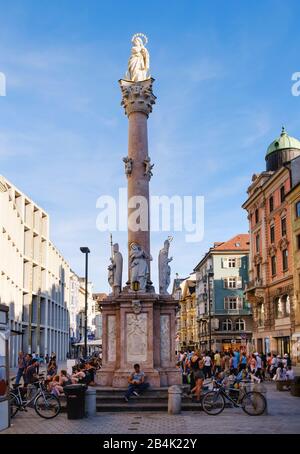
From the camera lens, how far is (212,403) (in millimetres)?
15836

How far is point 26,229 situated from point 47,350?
17.3m

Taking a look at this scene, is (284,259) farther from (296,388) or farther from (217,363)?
(296,388)

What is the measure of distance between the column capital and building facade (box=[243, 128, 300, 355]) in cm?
2759

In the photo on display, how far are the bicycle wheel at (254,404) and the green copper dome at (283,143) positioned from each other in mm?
45917

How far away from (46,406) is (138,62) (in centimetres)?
1316

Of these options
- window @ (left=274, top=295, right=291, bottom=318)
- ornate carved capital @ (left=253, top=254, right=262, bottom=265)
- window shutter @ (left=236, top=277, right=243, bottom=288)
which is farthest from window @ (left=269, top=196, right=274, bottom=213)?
window shutter @ (left=236, top=277, right=243, bottom=288)

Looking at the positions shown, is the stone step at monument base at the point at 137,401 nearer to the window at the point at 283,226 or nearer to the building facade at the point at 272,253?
the building facade at the point at 272,253

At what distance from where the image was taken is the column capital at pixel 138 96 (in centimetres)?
2125

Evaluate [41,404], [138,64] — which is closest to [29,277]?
[138,64]

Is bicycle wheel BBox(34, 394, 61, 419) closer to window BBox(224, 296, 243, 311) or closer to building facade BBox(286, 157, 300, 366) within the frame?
building facade BBox(286, 157, 300, 366)

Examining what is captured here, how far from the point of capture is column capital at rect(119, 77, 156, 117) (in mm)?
21250

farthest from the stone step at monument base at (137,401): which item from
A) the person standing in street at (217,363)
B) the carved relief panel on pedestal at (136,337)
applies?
the person standing in street at (217,363)
